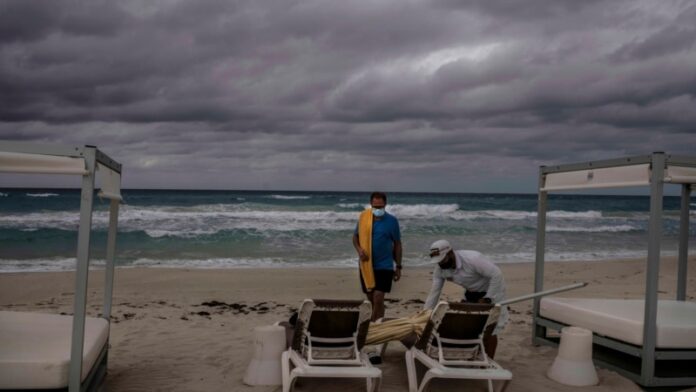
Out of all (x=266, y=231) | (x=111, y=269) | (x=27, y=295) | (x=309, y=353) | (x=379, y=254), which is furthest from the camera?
(x=266, y=231)

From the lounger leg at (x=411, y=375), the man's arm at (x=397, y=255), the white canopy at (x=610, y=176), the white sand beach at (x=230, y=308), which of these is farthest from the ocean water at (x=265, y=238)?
the lounger leg at (x=411, y=375)

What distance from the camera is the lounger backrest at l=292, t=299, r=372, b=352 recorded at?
5332 millimetres

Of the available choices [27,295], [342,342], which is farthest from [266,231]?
[342,342]

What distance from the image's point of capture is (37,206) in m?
39.5

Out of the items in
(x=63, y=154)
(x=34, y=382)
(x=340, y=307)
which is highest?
(x=63, y=154)

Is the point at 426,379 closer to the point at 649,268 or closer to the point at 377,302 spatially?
the point at 377,302

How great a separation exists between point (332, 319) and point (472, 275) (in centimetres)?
177

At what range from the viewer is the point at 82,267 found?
4.34m

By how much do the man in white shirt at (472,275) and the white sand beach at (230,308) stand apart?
751 millimetres

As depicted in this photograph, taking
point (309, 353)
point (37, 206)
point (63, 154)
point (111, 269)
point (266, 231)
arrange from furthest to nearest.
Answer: point (37, 206), point (266, 231), point (111, 269), point (309, 353), point (63, 154)

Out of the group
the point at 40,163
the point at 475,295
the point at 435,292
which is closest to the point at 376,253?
the point at 435,292

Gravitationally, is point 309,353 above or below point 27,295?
above

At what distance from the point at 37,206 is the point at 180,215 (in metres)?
13.0

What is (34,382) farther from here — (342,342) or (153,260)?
(153,260)
